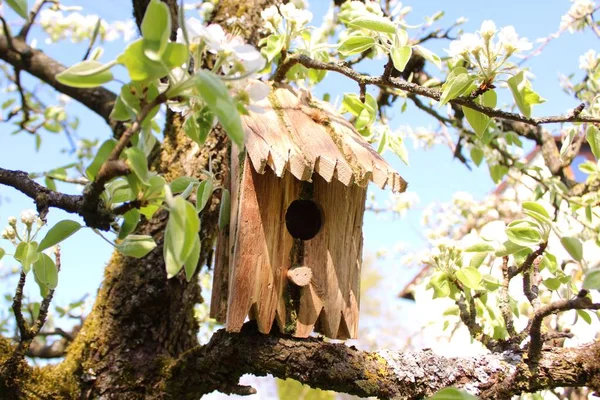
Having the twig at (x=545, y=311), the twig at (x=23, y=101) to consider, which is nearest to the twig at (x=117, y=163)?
the twig at (x=545, y=311)

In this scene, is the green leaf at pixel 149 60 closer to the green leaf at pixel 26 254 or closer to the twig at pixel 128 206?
the twig at pixel 128 206

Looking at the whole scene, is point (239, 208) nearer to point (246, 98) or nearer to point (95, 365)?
point (246, 98)

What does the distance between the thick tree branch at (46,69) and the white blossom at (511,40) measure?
6.36 ft

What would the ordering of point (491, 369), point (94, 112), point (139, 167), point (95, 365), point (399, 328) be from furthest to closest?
1. point (399, 328)
2. point (94, 112)
3. point (95, 365)
4. point (491, 369)
5. point (139, 167)

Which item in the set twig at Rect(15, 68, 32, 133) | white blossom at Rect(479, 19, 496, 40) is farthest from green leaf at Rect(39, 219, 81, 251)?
twig at Rect(15, 68, 32, 133)

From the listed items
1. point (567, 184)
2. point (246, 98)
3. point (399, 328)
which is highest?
point (399, 328)

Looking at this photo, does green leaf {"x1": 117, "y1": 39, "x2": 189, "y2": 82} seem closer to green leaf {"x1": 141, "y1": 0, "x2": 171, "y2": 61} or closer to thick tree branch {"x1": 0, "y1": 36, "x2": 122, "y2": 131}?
green leaf {"x1": 141, "y1": 0, "x2": 171, "y2": 61}

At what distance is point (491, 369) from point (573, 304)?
36 centimetres

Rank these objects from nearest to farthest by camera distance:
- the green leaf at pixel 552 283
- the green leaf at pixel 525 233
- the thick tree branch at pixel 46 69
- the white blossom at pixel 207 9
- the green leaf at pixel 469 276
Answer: the green leaf at pixel 525 233
the green leaf at pixel 552 283
the green leaf at pixel 469 276
the white blossom at pixel 207 9
the thick tree branch at pixel 46 69

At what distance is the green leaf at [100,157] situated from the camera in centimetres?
107

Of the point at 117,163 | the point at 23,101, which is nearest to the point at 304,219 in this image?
the point at 117,163

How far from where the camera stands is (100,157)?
1.07 meters

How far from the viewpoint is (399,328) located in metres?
16.8

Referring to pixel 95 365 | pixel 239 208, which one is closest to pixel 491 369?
pixel 239 208
